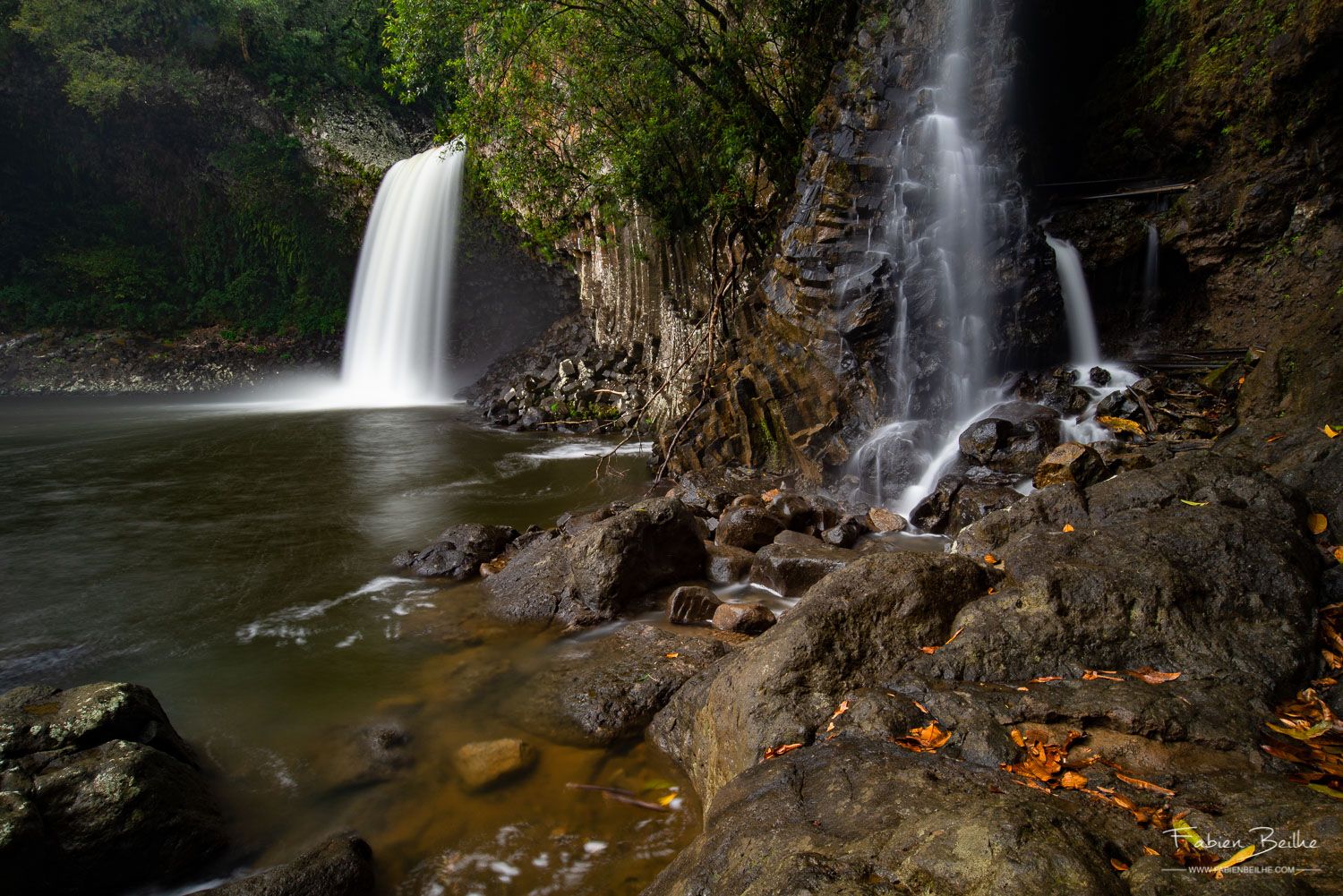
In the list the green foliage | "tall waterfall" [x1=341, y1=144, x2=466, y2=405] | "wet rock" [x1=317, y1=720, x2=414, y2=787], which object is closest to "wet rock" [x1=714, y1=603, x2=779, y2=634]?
"wet rock" [x1=317, y1=720, x2=414, y2=787]

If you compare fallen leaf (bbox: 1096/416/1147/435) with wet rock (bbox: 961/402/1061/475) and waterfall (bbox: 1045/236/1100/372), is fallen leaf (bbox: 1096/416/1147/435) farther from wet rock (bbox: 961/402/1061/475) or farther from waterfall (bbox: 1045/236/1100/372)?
waterfall (bbox: 1045/236/1100/372)

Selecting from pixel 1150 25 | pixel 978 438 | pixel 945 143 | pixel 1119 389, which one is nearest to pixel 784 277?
pixel 945 143

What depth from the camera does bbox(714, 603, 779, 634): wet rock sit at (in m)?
5.45

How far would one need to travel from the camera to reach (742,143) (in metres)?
11.9

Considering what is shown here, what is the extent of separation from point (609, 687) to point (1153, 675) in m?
3.15

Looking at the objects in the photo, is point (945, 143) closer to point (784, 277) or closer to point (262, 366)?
point (784, 277)

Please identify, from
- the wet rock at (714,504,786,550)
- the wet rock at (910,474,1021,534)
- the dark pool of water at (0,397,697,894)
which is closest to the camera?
the dark pool of water at (0,397,697,894)

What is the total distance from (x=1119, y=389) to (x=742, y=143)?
7311 millimetres

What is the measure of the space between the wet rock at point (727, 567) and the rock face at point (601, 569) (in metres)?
0.10

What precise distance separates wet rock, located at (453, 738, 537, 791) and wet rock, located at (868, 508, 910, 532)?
4.90m

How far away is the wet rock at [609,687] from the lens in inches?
173

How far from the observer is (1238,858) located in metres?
1.82

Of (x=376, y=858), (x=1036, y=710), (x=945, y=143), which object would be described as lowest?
(x=376, y=858)

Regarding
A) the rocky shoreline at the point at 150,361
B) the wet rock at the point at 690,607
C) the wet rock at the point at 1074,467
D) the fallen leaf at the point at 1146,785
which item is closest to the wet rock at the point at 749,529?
the wet rock at the point at 690,607
